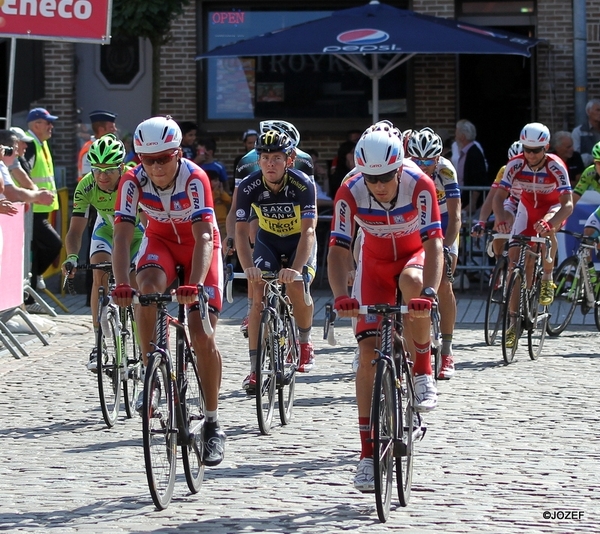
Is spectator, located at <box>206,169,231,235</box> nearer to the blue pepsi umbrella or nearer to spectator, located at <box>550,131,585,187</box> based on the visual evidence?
the blue pepsi umbrella

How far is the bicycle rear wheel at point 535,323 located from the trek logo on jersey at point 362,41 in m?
5.38

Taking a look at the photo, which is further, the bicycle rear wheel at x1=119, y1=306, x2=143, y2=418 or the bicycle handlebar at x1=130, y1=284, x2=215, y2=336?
the bicycle rear wheel at x1=119, y1=306, x2=143, y2=418

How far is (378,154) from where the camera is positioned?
6902 mm

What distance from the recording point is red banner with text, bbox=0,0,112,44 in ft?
44.5

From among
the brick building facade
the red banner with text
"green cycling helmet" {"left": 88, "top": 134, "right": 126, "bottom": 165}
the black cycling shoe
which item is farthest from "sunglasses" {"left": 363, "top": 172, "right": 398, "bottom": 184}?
the brick building facade

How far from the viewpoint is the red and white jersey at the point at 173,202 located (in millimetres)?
7523

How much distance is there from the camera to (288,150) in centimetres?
927

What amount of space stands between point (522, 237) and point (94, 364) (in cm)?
431

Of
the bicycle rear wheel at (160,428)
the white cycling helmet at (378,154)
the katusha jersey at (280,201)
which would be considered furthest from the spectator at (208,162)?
the bicycle rear wheel at (160,428)

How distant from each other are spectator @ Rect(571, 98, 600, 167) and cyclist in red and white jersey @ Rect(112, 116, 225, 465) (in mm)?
10409

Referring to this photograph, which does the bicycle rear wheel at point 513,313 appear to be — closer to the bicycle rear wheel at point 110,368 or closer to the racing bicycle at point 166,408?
the bicycle rear wheel at point 110,368

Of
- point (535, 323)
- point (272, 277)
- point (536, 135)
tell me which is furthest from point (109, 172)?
point (535, 323)

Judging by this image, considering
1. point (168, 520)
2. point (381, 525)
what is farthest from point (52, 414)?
point (381, 525)

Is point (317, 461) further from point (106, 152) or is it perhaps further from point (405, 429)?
point (106, 152)
